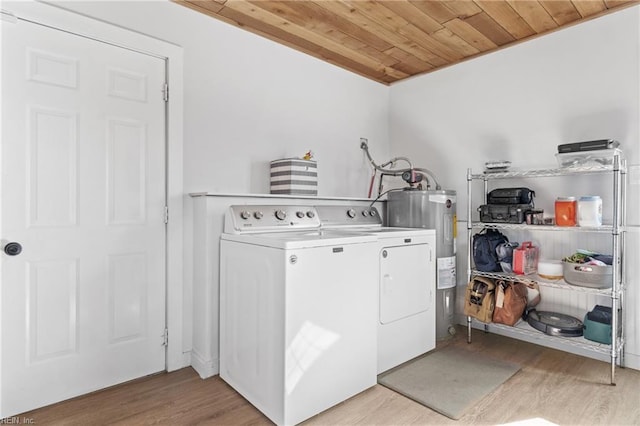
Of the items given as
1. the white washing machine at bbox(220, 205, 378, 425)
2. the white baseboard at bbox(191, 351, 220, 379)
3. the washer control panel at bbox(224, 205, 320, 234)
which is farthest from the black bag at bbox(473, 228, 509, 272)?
the white baseboard at bbox(191, 351, 220, 379)

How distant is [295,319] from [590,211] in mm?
1980

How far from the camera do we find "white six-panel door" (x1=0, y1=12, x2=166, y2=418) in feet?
5.84

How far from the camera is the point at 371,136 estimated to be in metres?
3.62

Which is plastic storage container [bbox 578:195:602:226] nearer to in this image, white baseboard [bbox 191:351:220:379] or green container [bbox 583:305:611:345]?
green container [bbox 583:305:611:345]

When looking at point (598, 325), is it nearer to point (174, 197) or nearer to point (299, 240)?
point (299, 240)

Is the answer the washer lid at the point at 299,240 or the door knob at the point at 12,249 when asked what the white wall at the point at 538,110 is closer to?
the washer lid at the point at 299,240

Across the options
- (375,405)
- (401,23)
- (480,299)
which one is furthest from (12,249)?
(480,299)

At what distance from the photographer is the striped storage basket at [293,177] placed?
8.57ft

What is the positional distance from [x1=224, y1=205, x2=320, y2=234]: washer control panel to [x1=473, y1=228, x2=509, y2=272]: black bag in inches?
50.4

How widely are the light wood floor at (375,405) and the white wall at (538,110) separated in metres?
0.61

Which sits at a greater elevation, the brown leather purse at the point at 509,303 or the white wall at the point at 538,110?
the white wall at the point at 538,110

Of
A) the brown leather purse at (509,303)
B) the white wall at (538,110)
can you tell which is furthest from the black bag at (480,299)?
the white wall at (538,110)

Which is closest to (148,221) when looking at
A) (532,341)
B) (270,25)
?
(270,25)

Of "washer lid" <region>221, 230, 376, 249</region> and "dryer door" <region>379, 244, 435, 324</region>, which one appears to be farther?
"dryer door" <region>379, 244, 435, 324</region>
